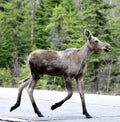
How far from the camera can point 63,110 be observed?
1174 centimetres

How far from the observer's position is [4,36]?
1986 inches

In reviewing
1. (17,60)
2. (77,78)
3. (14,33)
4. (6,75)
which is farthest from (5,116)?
(14,33)

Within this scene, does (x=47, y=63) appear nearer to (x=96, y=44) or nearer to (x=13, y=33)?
(x=96, y=44)

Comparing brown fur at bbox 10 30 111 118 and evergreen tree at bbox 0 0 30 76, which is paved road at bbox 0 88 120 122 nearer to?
brown fur at bbox 10 30 111 118

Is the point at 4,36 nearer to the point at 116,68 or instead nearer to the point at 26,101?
the point at 116,68

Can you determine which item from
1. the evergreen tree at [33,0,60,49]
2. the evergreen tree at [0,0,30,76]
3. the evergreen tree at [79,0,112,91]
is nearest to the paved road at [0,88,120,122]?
the evergreen tree at [79,0,112,91]

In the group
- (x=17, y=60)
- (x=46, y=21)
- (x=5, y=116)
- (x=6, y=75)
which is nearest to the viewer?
(x=5, y=116)

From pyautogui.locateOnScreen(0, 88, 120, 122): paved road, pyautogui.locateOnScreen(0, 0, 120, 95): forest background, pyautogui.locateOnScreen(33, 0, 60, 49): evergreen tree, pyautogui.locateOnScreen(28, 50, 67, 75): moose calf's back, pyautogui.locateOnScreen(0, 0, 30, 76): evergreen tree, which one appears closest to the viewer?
pyautogui.locateOnScreen(0, 88, 120, 122): paved road

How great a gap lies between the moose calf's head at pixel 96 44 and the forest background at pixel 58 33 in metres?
15.7

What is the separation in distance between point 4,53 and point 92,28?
14.3 m

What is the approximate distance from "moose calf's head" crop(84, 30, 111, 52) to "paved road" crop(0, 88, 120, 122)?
1.38 meters

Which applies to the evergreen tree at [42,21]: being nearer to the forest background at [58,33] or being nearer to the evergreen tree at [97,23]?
the forest background at [58,33]

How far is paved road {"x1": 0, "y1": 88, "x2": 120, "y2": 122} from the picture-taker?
971cm

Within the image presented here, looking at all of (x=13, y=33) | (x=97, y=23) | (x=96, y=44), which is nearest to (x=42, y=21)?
(x=13, y=33)
